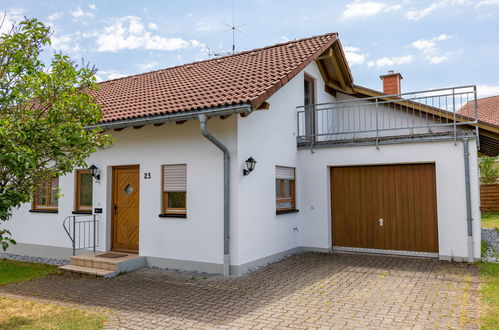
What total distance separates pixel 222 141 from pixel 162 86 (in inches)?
149

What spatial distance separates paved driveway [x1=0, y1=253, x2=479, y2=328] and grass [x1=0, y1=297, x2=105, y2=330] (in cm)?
35

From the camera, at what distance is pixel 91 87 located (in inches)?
243

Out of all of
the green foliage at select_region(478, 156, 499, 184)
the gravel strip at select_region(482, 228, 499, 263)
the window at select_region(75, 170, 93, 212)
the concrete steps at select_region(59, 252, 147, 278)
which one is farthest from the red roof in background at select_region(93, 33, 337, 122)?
the green foliage at select_region(478, 156, 499, 184)

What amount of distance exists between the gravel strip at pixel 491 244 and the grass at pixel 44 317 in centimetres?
857

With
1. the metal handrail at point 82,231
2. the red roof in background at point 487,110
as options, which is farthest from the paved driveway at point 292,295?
the red roof in background at point 487,110

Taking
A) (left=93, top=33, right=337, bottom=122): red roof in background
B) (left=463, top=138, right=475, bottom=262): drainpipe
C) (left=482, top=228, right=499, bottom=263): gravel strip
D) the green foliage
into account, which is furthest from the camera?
the green foliage

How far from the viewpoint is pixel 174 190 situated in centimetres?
862

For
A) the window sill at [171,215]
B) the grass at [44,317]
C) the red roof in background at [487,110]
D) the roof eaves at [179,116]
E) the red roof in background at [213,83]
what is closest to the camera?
the grass at [44,317]

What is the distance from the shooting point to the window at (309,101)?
1165 centimetres

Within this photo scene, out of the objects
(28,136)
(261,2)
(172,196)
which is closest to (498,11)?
(261,2)

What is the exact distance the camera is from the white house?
7.96 meters

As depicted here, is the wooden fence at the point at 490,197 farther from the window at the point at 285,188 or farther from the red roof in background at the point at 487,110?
the window at the point at 285,188

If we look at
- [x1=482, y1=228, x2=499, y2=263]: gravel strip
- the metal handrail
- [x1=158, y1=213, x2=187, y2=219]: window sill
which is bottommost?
[x1=482, y1=228, x2=499, y2=263]: gravel strip

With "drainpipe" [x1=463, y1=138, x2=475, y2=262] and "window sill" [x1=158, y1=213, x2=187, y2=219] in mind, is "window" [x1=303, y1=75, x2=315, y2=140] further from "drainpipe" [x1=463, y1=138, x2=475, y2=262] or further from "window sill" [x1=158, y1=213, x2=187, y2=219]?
"window sill" [x1=158, y1=213, x2=187, y2=219]
